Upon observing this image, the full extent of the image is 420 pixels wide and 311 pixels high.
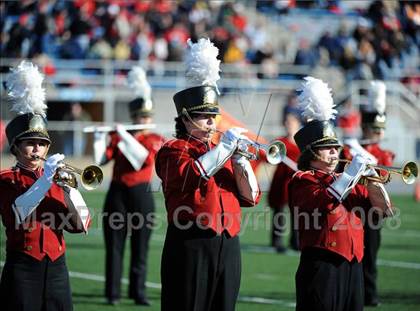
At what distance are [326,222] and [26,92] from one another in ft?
6.56

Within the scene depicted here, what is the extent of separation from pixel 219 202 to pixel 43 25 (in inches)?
690

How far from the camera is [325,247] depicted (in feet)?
19.8

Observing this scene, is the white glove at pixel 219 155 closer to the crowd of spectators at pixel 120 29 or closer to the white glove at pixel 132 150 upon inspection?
the white glove at pixel 132 150

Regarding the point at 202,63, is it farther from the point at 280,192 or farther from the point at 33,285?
the point at 280,192

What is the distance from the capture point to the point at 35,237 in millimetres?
5812

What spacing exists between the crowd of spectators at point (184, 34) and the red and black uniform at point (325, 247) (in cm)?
1578

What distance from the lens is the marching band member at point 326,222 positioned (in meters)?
5.95

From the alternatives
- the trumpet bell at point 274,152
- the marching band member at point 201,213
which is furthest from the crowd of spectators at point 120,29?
the trumpet bell at point 274,152

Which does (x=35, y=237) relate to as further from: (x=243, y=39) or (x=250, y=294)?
(x=243, y=39)

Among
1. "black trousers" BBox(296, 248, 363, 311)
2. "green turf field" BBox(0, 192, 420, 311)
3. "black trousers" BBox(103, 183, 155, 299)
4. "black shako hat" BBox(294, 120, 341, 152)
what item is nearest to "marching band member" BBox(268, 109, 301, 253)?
"green turf field" BBox(0, 192, 420, 311)

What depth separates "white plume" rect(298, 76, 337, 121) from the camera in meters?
6.30

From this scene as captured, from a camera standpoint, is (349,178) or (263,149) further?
(349,178)

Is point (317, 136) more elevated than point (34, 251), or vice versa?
point (317, 136)

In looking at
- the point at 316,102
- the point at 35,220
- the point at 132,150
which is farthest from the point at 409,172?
the point at 132,150
